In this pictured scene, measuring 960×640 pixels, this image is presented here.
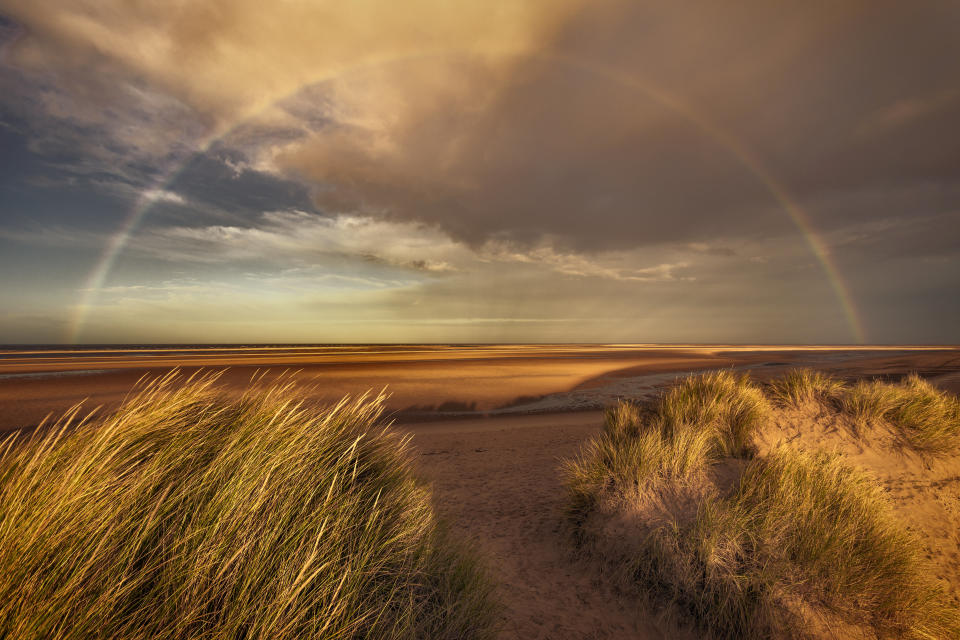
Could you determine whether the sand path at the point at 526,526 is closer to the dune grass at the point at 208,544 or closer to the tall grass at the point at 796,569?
the tall grass at the point at 796,569

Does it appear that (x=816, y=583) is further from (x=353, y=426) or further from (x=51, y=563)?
(x=51, y=563)

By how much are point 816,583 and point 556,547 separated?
8.75ft

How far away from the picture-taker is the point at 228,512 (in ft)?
7.29

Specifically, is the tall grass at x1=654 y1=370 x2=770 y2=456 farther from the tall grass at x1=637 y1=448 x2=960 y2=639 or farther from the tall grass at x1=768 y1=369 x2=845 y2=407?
the tall grass at x1=637 y1=448 x2=960 y2=639

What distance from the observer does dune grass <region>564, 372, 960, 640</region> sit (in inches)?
Result: 141

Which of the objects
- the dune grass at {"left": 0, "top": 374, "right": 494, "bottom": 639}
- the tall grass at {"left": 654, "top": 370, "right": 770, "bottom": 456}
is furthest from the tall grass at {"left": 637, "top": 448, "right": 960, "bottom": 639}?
the dune grass at {"left": 0, "top": 374, "right": 494, "bottom": 639}

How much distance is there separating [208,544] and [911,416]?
1010 cm

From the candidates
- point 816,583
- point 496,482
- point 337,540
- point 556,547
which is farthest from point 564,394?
point 337,540

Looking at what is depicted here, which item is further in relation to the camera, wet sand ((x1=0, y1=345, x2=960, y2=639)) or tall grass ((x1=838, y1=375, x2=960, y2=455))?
tall grass ((x1=838, y1=375, x2=960, y2=455))

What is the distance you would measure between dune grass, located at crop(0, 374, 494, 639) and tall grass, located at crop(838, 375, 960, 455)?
7.60 meters

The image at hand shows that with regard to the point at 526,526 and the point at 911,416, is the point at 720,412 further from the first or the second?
the point at 526,526

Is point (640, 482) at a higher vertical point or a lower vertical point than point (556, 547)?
higher

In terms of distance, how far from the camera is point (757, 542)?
395cm

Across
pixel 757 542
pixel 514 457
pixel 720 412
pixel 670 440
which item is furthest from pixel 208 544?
pixel 514 457
